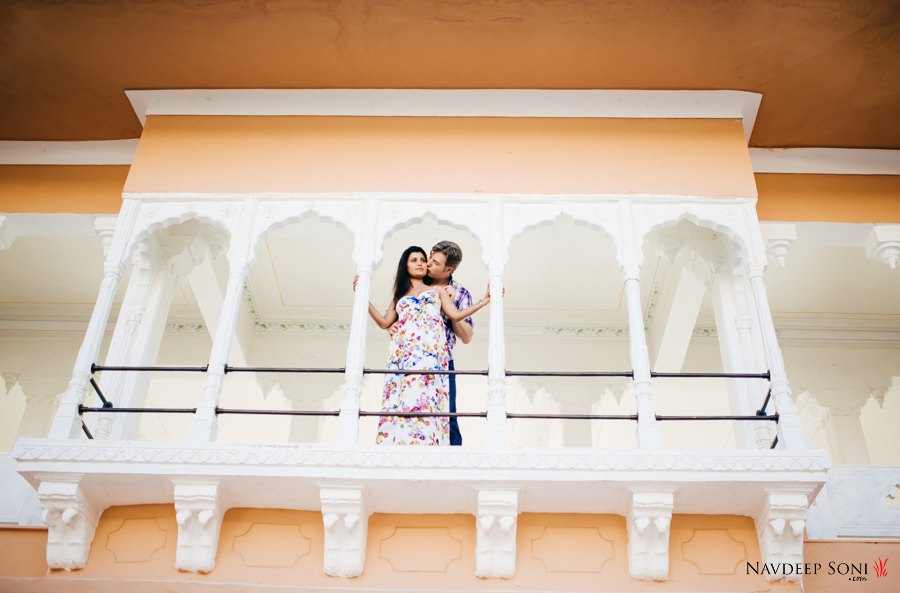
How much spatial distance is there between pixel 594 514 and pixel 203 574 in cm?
208

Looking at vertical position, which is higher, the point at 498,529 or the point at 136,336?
the point at 136,336

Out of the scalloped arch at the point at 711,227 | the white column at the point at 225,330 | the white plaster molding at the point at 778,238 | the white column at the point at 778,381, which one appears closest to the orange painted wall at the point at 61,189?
the white column at the point at 225,330

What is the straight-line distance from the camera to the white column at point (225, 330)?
484 centimetres

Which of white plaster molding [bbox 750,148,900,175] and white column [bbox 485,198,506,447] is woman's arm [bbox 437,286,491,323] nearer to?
white column [bbox 485,198,506,447]

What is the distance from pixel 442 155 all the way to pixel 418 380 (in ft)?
5.39

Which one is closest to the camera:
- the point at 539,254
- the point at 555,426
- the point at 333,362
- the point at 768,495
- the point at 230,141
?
the point at 768,495

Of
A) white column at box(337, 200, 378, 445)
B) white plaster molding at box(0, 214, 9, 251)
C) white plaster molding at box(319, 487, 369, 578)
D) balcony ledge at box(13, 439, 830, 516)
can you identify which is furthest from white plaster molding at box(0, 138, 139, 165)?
white plaster molding at box(319, 487, 369, 578)

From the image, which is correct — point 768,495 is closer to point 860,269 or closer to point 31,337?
point 860,269

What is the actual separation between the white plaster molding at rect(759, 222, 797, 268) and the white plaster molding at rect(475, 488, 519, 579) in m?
2.80

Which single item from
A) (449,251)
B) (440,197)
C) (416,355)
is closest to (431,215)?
(440,197)

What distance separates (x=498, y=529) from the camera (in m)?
4.60

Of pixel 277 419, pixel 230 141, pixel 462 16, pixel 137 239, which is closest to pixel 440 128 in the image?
pixel 462 16

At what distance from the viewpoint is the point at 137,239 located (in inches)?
223

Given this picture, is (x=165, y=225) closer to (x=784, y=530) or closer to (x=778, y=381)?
(x=778, y=381)
